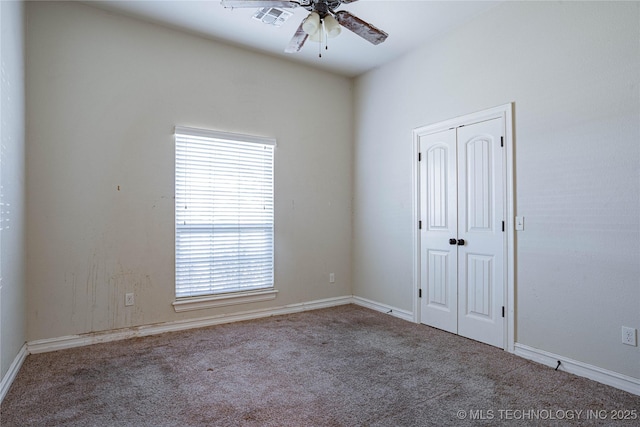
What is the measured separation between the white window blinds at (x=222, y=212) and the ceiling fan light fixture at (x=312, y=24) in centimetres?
174

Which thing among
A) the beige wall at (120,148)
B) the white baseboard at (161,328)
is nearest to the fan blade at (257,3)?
the beige wall at (120,148)

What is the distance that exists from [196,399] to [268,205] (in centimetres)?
235

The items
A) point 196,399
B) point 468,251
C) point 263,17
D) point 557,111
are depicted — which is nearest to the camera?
point 196,399

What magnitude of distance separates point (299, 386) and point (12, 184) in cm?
247

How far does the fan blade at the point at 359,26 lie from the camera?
2510 mm

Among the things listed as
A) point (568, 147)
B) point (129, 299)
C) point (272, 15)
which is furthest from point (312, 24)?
point (129, 299)

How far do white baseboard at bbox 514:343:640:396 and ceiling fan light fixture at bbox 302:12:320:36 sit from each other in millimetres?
2970

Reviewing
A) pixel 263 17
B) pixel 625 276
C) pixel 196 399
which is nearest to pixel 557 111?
pixel 625 276

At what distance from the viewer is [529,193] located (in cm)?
302

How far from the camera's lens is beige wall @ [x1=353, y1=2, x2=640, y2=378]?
248cm

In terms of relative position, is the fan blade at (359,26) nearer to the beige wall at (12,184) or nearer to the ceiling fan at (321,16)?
the ceiling fan at (321,16)

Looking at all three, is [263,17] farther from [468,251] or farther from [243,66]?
[468,251]

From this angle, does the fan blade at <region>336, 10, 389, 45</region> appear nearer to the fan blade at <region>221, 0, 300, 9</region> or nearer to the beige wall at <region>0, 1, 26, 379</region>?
the fan blade at <region>221, 0, 300, 9</region>

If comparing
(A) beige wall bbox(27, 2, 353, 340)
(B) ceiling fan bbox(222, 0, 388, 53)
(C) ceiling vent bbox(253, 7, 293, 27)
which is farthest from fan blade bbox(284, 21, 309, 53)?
(A) beige wall bbox(27, 2, 353, 340)
